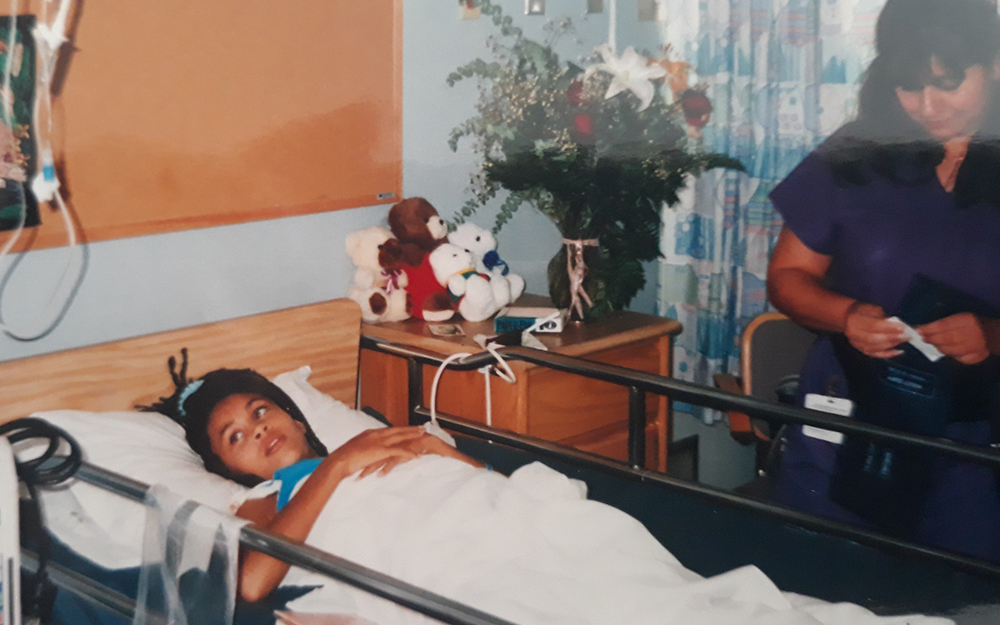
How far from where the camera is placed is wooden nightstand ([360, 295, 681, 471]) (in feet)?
5.09

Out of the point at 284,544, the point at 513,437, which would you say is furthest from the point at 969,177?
the point at 284,544

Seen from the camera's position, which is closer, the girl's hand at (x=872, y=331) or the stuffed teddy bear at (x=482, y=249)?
the girl's hand at (x=872, y=331)

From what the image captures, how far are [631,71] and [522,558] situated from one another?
804 mm

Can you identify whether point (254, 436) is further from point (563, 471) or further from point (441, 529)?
point (563, 471)

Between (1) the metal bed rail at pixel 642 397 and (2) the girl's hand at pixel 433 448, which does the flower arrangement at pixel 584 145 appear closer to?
(1) the metal bed rail at pixel 642 397

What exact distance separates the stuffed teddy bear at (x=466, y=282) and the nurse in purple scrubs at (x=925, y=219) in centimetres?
57

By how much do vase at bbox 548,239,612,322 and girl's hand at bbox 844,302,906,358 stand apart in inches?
19.1

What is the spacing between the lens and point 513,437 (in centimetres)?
148

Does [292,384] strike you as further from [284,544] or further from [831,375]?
[831,375]

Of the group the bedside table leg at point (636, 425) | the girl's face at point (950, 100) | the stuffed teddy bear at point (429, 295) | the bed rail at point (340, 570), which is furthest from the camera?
the stuffed teddy bear at point (429, 295)

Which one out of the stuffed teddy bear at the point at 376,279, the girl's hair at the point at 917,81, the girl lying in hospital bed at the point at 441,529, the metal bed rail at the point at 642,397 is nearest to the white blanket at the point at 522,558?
the girl lying in hospital bed at the point at 441,529

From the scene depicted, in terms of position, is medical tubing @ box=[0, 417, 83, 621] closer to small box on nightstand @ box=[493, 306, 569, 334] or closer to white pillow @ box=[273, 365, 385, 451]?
white pillow @ box=[273, 365, 385, 451]

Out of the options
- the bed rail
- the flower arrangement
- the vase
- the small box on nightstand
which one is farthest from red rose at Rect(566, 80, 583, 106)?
the bed rail

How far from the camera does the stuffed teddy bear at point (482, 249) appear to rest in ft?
5.51
